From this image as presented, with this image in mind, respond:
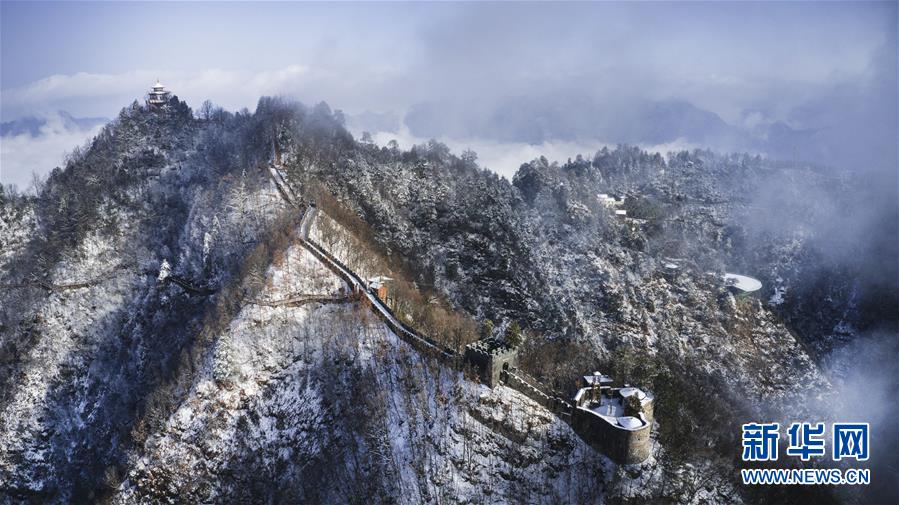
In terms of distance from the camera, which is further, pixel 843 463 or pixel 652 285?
pixel 652 285

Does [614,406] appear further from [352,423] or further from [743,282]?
[743,282]

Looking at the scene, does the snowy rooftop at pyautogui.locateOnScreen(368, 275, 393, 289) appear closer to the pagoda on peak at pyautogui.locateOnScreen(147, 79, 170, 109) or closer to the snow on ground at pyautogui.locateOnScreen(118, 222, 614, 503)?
the snow on ground at pyautogui.locateOnScreen(118, 222, 614, 503)

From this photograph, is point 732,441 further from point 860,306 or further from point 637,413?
point 860,306

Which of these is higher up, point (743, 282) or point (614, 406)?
point (743, 282)

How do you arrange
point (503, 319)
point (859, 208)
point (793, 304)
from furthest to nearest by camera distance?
1. point (859, 208)
2. point (793, 304)
3. point (503, 319)

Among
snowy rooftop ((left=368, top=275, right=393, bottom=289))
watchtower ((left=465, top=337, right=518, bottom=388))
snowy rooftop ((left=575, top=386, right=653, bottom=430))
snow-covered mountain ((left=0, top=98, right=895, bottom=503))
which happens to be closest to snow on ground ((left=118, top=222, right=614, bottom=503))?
snow-covered mountain ((left=0, top=98, right=895, bottom=503))

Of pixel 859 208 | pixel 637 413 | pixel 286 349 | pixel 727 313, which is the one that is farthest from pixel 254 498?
pixel 859 208

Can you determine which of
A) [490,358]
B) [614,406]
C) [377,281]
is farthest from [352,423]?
[614,406]

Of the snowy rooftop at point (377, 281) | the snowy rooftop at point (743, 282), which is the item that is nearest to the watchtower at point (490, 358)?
the snowy rooftop at point (377, 281)
